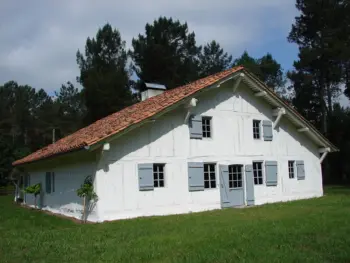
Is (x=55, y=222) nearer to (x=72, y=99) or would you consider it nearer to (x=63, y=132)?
(x=63, y=132)

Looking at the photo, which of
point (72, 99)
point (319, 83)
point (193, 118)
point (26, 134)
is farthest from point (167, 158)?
point (72, 99)

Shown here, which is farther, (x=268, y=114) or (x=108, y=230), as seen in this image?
(x=268, y=114)

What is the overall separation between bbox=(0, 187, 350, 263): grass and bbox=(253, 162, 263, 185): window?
5.67 meters

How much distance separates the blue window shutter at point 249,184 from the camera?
17328 millimetres

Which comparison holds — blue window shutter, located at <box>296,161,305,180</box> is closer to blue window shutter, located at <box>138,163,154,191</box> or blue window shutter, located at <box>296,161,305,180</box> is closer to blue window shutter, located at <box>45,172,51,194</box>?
blue window shutter, located at <box>138,163,154,191</box>

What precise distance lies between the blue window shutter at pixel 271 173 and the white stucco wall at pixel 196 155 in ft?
0.79

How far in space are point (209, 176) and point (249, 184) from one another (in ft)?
6.75

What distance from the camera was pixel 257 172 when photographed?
18.2 m

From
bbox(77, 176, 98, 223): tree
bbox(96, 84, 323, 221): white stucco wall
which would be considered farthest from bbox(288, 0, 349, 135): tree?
bbox(77, 176, 98, 223): tree

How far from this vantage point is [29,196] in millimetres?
22688

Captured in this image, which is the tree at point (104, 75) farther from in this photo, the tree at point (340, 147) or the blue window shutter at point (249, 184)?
the blue window shutter at point (249, 184)

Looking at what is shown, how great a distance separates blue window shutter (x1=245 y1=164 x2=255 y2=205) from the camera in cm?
1733

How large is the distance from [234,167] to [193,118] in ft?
9.71

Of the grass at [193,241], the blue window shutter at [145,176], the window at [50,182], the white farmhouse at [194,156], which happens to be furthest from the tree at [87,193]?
the window at [50,182]
